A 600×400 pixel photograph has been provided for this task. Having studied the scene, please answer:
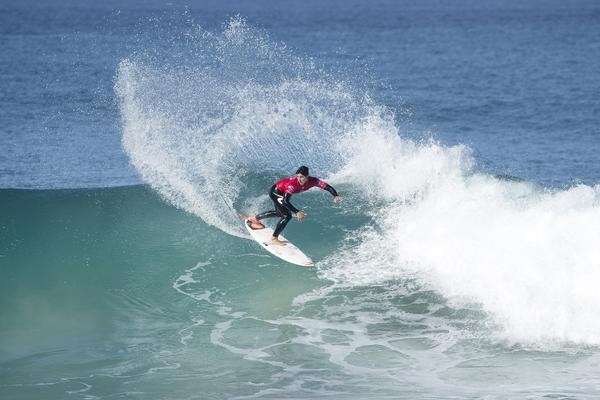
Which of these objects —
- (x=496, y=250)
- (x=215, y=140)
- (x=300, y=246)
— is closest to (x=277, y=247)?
(x=300, y=246)

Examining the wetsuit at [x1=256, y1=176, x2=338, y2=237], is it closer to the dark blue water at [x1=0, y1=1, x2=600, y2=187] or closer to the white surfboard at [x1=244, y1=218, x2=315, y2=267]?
the white surfboard at [x1=244, y1=218, x2=315, y2=267]

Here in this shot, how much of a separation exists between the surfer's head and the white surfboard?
1.47 m

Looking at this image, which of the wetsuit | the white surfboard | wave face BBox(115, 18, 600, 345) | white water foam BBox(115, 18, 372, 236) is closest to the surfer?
the wetsuit

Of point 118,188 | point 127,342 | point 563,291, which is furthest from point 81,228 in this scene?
point 563,291

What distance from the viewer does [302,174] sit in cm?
1555

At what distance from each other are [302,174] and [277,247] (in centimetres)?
180

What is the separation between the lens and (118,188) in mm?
20984

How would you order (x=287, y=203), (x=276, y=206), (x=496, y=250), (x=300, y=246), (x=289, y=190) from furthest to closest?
(x=300, y=246) < (x=276, y=206) < (x=287, y=203) < (x=289, y=190) < (x=496, y=250)

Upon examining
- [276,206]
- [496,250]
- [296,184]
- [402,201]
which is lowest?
[496,250]

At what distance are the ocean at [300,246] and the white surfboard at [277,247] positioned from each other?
0.25 m

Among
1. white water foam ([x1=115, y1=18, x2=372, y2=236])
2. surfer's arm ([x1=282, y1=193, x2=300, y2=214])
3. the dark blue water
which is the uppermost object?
the dark blue water

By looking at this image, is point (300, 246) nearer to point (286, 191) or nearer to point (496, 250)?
point (286, 191)

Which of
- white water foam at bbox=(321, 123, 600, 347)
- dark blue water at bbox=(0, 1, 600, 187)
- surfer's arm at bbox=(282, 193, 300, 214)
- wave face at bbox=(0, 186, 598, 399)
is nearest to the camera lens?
wave face at bbox=(0, 186, 598, 399)

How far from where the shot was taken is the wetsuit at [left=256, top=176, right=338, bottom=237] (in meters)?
15.8
